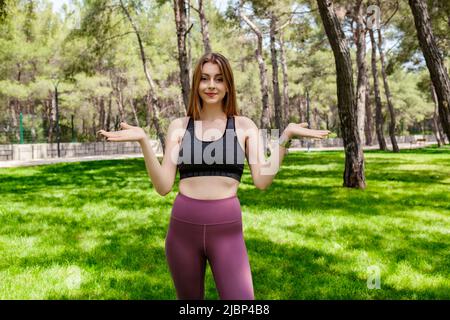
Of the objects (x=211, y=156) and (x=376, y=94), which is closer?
(x=211, y=156)

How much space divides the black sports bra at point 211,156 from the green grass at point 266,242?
8.51ft

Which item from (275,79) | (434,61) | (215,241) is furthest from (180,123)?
(275,79)

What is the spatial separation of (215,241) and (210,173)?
1.16 ft

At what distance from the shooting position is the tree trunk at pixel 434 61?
8.86 metres

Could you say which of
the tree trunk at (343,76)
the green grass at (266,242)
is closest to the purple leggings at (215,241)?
the green grass at (266,242)

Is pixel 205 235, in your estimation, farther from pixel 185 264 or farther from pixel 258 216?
pixel 258 216

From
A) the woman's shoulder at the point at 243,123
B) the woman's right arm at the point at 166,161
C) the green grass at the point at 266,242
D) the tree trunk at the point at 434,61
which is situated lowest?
the green grass at the point at 266,242

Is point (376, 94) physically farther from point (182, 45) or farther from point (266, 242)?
point (266, 242)

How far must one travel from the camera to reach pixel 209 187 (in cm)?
256

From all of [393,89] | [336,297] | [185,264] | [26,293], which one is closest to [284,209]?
[336,297]

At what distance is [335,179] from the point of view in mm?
14695

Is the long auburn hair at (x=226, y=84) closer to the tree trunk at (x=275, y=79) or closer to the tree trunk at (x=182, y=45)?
the tree trunk at (x=182, y=45)

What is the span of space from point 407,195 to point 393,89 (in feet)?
182

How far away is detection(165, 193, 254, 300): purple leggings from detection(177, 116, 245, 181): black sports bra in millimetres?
147
